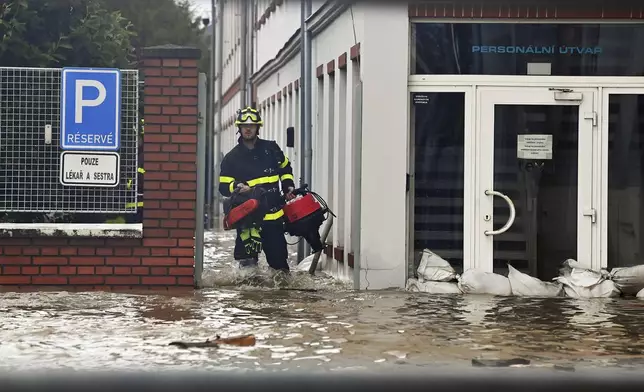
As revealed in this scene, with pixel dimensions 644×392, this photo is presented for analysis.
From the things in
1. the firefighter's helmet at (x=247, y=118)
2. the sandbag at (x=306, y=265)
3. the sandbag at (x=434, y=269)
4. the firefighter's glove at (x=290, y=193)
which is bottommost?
the sandbag at (x=306, y=265)

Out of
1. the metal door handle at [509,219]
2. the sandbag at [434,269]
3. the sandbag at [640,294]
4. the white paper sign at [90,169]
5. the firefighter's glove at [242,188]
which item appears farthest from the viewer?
the firefighter's glove at [242,188]

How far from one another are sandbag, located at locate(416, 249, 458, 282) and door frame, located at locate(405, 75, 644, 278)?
0.65 feet

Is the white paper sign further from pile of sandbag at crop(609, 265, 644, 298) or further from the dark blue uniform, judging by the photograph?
pile of sandbag at crop(609, 265, 644, 298)

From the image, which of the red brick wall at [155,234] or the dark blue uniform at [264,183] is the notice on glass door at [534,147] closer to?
the dark blue uniform at [264,183]

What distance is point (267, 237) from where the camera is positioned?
40.7ft

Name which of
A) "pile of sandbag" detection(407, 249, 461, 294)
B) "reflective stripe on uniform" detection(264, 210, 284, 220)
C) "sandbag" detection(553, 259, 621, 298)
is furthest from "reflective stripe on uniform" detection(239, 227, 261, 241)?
"sandbag" detection(553, 259, 621, 298)

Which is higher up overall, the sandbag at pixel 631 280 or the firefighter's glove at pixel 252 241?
the firefighter's glove at pixel 252 241

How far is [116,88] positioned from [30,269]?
1847mm

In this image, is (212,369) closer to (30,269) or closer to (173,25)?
(30,269)

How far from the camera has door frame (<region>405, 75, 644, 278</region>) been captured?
11.5 metres

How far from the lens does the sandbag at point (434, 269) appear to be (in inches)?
444

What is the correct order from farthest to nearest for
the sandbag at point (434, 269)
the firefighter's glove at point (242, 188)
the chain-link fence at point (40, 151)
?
the firefighter's glove at point (242, 188) < the sandbag at point (434, 269) < the chain-link fence at point (40, 151)

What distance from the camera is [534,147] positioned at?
38.0 ft

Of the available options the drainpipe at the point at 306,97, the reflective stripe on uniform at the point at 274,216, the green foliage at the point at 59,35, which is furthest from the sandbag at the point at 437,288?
the drainpipe at the point at 306,97
